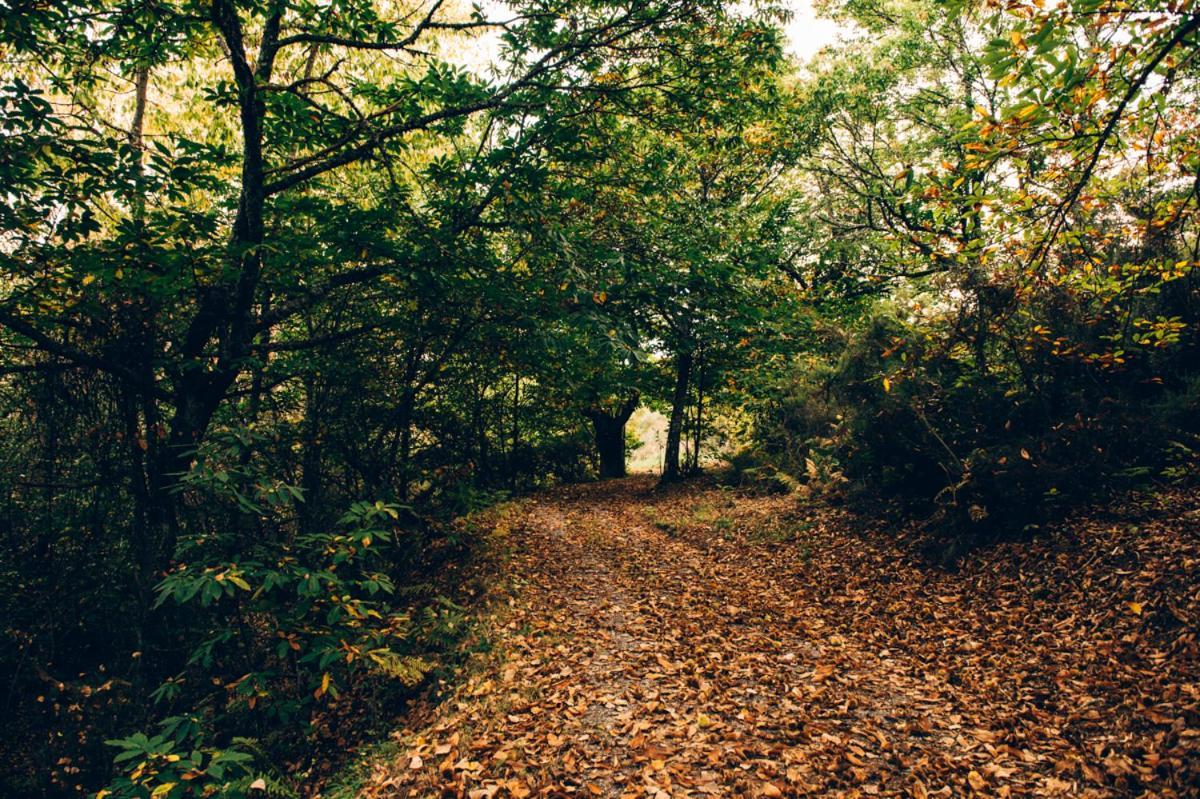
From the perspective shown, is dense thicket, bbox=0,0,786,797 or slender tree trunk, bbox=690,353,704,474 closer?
dense thicket, bbox=0,0,786,797

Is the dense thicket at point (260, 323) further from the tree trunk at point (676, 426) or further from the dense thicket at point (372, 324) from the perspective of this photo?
the tree trunk at point (676, 426)

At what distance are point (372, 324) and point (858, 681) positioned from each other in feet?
21.6

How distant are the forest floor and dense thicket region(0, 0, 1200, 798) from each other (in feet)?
2.84

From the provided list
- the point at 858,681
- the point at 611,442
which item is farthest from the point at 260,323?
the point at 611,442

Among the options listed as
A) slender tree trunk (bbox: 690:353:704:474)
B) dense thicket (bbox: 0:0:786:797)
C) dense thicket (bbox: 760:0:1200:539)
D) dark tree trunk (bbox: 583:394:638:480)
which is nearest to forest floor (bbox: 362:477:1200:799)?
dense thicket (bbox: 760:0:1200:539)

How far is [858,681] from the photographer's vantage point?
4.71 meters

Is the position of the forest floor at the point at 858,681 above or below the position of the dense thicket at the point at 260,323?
below

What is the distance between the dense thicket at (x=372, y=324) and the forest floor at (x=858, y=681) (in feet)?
2.84

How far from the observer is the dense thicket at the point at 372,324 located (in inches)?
176

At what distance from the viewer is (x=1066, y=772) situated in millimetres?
3346

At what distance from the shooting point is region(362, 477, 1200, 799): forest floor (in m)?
3.56

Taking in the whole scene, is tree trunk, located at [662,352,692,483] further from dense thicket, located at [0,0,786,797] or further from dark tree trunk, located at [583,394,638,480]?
dense thicket, located at [0,0,786,797]

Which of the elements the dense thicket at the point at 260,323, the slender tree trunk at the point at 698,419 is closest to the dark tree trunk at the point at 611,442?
the slender tree trunk at the point at 698,419

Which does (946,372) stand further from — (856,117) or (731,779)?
(856,117)
